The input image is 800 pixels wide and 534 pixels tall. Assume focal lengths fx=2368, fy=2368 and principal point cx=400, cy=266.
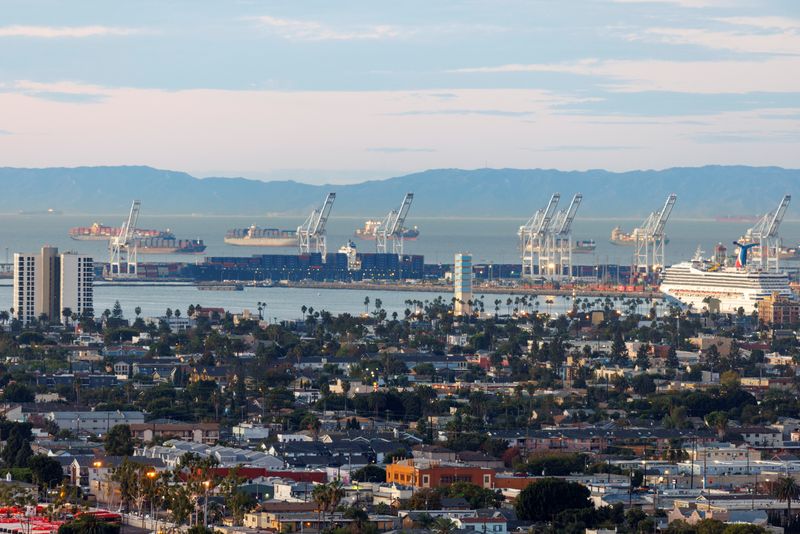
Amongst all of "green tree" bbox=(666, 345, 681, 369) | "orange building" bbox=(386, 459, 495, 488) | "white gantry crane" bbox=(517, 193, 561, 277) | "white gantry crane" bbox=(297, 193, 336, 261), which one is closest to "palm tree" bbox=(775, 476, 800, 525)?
"orange building" bbox=(386, 459, 495, 488)

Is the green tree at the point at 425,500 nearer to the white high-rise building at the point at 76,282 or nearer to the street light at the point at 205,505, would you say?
the street light at the point at 205,505

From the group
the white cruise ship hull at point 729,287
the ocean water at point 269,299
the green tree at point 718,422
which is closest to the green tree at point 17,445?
the green tree at point 718,422

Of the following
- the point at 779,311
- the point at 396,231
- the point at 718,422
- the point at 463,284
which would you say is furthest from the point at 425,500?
the point at 396,231

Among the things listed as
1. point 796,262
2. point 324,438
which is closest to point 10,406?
point 324,438

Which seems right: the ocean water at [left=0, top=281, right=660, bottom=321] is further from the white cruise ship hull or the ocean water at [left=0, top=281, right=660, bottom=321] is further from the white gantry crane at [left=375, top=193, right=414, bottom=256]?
the white gantry crane at [left=375, top=193, right=414, bottom=256]

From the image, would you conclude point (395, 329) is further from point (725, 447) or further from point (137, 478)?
point (137, 478)
